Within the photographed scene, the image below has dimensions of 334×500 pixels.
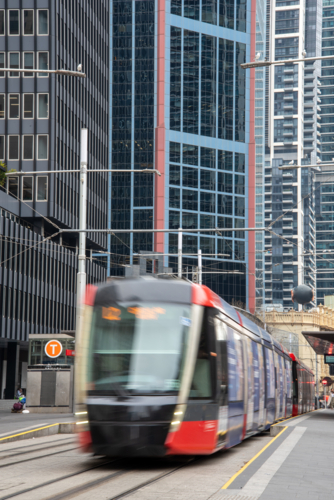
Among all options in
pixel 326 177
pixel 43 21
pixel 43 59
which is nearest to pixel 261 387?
pixel 43 59

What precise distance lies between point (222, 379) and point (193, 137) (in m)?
89.5

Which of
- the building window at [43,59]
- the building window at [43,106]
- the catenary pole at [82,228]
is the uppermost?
the building window at [43,59]

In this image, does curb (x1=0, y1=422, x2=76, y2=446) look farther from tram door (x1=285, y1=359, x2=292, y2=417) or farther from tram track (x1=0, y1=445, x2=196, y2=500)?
tram door (x1=285, y1=359, x2=292, y2=417)

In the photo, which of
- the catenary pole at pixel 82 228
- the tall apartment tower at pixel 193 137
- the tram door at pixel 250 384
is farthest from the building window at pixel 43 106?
the tram door at pixel 250 384

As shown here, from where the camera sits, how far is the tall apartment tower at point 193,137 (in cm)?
10000

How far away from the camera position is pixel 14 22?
2477 inches

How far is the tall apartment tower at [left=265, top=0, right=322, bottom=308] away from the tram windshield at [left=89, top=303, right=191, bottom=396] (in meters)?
143

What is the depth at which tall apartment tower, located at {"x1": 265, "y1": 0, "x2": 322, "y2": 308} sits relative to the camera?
518 ft

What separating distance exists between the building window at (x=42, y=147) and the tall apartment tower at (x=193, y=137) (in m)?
36.8

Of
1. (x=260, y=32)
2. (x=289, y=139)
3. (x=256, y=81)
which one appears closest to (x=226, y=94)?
(x=256, y=81)

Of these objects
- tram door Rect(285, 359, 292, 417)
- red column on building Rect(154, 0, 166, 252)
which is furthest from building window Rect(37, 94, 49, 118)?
tram door Rect(285, 359, 292, 417)

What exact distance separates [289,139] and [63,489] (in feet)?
535

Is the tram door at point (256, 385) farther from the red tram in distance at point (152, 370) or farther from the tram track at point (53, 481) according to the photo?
the tram track at point (53, 481)

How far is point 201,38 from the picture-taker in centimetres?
10150
